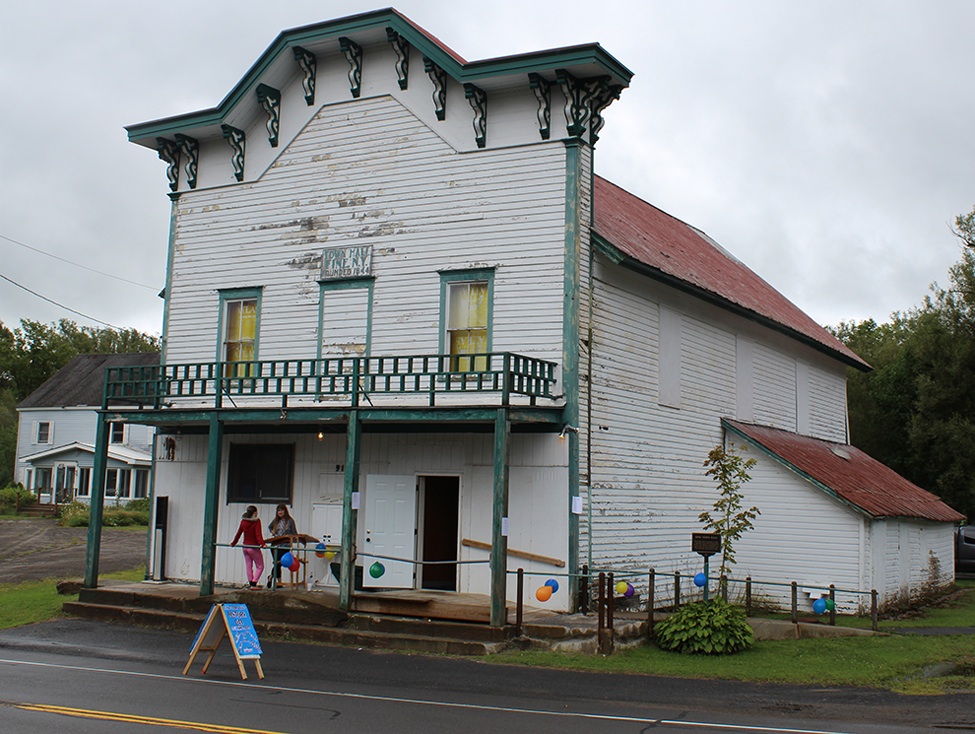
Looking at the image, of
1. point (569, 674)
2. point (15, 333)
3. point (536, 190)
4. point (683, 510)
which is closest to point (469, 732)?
point (569, 674)

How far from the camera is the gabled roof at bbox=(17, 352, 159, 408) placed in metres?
56.8

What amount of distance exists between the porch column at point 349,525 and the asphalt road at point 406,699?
5.59 ft

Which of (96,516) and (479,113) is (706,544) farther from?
(96,516)

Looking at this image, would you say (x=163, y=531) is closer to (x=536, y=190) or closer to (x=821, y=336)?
(x=536, y=190)

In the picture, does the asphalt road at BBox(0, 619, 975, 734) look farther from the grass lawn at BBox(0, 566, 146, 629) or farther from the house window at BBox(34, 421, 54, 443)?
the house window at BBox(34, 421, 54, 443)

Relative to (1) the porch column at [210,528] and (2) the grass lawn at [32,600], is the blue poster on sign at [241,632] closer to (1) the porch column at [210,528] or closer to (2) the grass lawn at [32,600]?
(1) the porch column at [210,528]

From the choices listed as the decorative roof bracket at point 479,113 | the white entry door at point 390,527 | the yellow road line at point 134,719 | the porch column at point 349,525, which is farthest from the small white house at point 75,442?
the yellow road line at point 134,719

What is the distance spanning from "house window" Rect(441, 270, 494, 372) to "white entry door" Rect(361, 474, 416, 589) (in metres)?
2.69

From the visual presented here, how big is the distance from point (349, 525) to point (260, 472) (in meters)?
4.54

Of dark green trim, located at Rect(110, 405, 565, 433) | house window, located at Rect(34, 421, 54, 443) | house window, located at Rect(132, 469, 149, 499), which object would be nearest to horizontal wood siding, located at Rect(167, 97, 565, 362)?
dark green trim, located at Rect(110, 405, 565, 433)

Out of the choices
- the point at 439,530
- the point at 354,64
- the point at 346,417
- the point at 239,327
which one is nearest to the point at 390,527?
the point at 439,530

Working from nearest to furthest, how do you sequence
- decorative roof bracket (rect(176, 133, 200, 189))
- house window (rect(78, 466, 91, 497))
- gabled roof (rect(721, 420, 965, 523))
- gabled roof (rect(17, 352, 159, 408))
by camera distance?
gabled roof (rect(721, 420, 965, 523)) < decorative roof bracket (rect(176, 133, 200, 189)) < house window (rect(78, 466, 91, 497)) < gabled roof (rect(17, 352, 159, 408))

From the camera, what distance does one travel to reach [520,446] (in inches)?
717

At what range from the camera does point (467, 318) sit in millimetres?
19016
